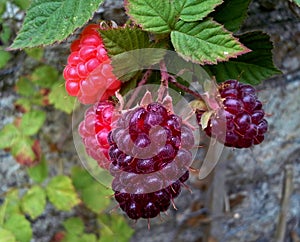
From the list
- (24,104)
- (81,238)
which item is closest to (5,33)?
(24,104)

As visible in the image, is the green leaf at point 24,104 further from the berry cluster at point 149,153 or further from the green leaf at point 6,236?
the berry cluster at point 149,153

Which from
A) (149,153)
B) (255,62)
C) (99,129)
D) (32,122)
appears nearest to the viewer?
(149,153)

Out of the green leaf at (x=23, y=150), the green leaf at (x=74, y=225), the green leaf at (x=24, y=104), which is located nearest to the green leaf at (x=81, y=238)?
the green leaf at (x=74, y=225)

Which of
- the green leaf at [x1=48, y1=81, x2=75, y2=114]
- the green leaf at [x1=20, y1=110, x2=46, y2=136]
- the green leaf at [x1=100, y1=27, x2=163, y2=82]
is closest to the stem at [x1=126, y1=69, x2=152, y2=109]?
the green leaf at [x1=100, y1=27, x2=163, y2=82]

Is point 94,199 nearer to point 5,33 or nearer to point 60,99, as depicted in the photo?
point 60,99

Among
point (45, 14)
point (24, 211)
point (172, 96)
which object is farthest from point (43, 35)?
point (24, 211)

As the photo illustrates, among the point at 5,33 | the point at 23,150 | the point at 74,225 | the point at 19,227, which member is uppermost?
the point at 5,33
